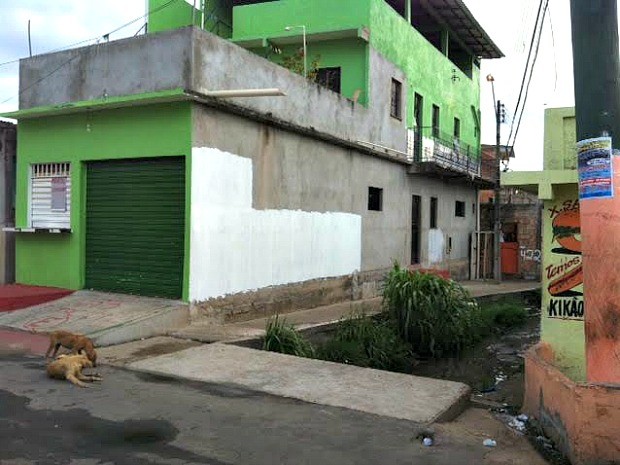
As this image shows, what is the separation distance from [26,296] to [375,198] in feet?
32.5

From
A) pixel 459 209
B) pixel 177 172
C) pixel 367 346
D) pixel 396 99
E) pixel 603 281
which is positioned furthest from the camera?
pixel 459 209

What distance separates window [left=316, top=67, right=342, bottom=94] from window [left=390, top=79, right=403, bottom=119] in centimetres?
203

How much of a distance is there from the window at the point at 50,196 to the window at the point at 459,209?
16032 mm

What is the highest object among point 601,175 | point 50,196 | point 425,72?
point 425,72

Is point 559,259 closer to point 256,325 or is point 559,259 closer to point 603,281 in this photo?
point 603,281

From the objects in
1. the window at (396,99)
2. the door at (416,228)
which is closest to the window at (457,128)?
the door at (416,228)

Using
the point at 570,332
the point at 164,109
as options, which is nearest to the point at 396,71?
the point at 164,109

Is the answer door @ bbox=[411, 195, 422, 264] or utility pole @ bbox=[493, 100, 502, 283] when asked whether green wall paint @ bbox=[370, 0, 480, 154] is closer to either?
utility pole @ bbox=[493, 100, 502, 283]

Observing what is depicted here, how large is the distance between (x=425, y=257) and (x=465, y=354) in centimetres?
895

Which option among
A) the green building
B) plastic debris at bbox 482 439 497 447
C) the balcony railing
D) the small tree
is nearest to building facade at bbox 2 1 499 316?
the small tree

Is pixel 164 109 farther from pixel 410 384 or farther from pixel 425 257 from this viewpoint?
pixel 425 257

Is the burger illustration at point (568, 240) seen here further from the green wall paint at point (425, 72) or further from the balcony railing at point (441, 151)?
the balcony railing at point (441, 151)

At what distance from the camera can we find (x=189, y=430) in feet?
17.3

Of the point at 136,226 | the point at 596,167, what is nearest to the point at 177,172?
the point at 136,226
